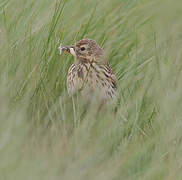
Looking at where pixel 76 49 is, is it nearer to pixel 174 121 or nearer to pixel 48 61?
pixel 48 61

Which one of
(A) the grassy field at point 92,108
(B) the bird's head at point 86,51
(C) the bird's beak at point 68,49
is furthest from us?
(B) the bird's head at point 86,51

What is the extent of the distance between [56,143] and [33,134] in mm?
147

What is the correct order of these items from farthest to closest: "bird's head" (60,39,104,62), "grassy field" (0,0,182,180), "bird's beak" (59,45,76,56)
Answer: "bird's head" (60,39,104,62) → "bird's beak" (59,45,76,56) → "grassy field" (0,0,182,180)

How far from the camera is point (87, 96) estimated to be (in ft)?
13.4

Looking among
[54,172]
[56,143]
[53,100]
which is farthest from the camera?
[53,100]

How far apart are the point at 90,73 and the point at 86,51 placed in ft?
0.48

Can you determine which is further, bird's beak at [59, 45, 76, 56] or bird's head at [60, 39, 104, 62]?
bird's head at [60, 39, 104, 62]

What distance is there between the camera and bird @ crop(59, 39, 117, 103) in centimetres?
418

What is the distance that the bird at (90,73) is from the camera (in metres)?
4.18

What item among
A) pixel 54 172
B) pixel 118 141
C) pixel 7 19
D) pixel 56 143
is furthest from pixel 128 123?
pixel 7 19

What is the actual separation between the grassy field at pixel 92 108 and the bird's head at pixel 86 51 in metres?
0.09

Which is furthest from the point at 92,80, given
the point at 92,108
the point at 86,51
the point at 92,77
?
the point at 92,108

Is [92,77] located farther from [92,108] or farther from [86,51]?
[92,108]

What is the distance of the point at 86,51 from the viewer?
4.43 metres
